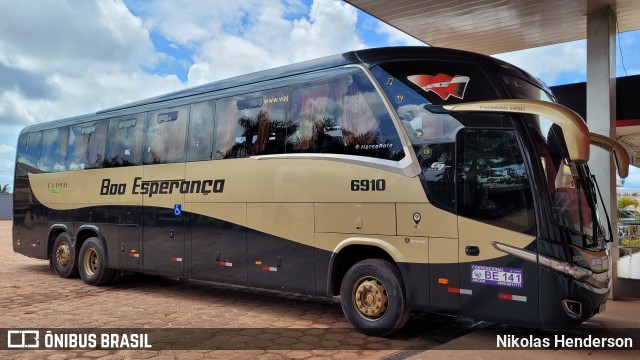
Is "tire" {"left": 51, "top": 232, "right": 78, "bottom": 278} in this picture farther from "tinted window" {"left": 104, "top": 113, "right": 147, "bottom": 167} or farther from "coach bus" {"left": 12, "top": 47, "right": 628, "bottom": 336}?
"coach bus" {"left": 12, "top": 47, "right": 628, "bottom": 336}

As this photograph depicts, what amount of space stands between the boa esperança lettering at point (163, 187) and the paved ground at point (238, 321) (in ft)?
6.50

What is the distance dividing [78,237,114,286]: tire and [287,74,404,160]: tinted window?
18.3ft

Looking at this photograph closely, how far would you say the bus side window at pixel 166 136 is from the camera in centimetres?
916

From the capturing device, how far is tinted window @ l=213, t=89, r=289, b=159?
25.1ft

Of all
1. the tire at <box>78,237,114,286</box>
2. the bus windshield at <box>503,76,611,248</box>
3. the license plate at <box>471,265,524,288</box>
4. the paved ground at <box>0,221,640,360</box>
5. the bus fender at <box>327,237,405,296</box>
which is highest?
the bus windshield at <box>503,76,611,248</box>

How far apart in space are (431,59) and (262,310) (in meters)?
4.72

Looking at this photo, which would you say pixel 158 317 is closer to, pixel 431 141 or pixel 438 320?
pixel 438 320

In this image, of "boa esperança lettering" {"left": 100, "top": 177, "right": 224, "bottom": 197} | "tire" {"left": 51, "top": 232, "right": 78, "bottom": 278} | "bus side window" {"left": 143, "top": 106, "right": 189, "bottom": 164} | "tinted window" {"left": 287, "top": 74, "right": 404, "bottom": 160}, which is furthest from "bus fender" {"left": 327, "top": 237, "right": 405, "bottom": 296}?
"tire" {"left": 51, "top": 232, "right": 78, "bottom": 278}

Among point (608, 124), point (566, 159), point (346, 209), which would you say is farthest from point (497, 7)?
point (346, 209)

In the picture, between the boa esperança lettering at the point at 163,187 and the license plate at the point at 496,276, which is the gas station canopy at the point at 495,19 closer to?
the boa esperança lettering at the point at 163,187

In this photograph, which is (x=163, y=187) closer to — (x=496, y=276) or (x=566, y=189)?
(x=496, y=276)

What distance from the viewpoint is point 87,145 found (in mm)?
11344

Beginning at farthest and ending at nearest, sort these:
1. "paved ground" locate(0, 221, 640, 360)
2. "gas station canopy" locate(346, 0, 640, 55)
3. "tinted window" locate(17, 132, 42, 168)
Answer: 1. "tinted window" locate(17, 132, 42, 168)
2. "gas station canopy" locate(346, 0, 640, 55)
3. "paved ground" locate(0, 221, 640, 360)

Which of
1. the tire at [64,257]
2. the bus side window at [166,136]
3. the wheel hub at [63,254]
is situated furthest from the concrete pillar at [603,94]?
the wheel hub at [63,254]
